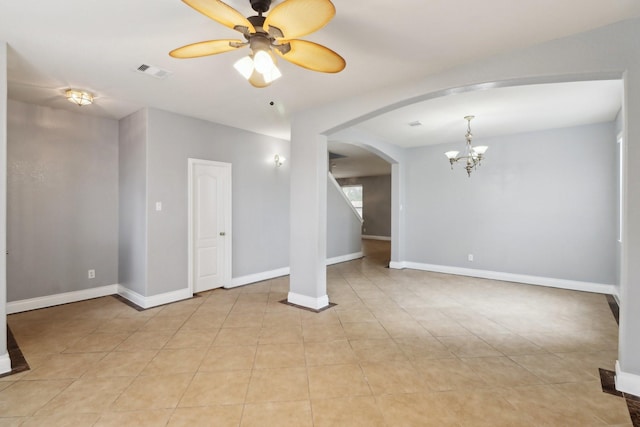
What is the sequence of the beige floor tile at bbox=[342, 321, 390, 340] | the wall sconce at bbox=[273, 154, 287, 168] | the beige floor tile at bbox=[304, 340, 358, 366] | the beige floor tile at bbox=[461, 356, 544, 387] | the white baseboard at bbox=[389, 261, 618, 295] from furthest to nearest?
the wall sconce at bbox=[273, 154, 287, 168]
the white baseboard at bbox=[389, 261, 618, 295]
the beige floor tile at bbox=[342, 321, 390, 340]
the beige floor tile at bbox=[304, 340, 358, 366]
the beige floor tile at bbox=[461, 356, 544, 387]

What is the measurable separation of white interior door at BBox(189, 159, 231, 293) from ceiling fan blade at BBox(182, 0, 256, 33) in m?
3.29

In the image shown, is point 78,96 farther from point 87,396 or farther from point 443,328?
point 443,328

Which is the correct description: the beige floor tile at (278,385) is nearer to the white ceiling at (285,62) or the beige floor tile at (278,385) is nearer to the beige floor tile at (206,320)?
the beige floor tile at (206,320)

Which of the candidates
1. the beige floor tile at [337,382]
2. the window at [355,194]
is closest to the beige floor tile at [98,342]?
the beige floor tile at [337,382]

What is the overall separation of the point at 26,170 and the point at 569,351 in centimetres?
664

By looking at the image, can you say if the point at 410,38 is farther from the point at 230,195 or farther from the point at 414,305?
the point at 230,195

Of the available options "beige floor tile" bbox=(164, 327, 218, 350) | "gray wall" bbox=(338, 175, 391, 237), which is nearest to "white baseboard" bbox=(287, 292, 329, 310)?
"beige floor tile" bbox=(164, 327, 218, 350)

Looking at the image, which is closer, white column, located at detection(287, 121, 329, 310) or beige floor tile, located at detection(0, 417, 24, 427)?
beige floor tile, located at detection(0, 417, 24, 427)

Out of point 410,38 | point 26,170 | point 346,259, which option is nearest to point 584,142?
point 410,38

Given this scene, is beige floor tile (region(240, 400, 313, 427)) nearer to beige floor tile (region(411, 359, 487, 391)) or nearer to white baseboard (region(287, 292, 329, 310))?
beige floor tile (region(411, 359, 487, 391))

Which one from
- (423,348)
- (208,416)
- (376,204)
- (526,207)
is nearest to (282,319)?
(423,348)

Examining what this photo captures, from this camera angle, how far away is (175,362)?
2752 mm

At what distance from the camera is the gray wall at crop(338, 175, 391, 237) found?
42.4ft

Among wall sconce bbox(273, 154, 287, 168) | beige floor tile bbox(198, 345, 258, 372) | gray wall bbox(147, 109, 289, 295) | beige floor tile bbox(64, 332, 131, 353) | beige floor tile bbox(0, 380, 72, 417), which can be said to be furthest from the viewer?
wall sconce bbox(273, 154, 287, 168)
